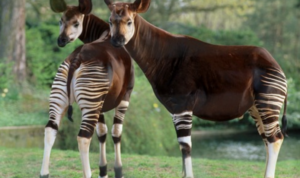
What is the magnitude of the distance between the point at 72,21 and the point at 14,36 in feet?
3.14

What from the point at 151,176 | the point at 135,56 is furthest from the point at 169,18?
the point at 151,176

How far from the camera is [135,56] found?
9.36ft

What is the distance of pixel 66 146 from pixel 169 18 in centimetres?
116

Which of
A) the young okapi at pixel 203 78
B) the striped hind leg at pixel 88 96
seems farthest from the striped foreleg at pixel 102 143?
the young okapi at pixel 203 78

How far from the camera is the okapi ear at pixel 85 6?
9.53ft

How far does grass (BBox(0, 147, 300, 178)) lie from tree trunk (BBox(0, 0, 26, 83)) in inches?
22.8

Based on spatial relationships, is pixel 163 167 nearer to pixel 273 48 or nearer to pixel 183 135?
pixel 183 135

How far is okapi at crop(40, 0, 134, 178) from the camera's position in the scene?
280cm

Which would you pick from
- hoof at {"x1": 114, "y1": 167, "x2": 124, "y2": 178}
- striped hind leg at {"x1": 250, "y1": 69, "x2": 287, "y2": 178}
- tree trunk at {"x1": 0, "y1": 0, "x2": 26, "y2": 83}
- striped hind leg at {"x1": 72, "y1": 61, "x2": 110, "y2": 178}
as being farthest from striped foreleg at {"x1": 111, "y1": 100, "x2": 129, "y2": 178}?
tree trunk at {"x1": 0, "y1": 0, "x2": 26, "y2": 83}

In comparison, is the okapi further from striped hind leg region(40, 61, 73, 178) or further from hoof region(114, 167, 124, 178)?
hoof region(114, 167, 124, 178)

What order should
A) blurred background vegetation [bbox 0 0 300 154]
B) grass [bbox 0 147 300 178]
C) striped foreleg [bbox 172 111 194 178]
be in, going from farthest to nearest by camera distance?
blurred background vegetation [bbox 0 0 300 154]
grass [bbox 0 147 300 178]
striped foreleg [bbox 172 111 194 178]

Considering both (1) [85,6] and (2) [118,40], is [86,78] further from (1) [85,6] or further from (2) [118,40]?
(1) [85,6]

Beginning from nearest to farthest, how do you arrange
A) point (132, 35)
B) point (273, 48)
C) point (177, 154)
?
point (132, 35) → point (177, 154) → point (273, 48)

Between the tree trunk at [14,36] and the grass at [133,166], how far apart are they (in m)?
0.58
